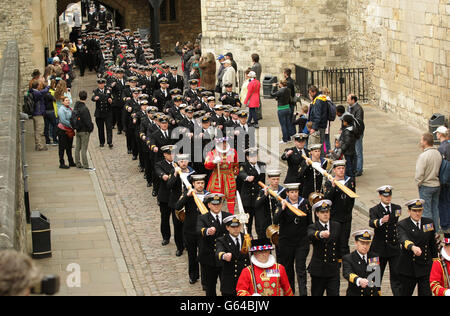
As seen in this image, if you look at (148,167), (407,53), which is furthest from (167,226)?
(407,53)

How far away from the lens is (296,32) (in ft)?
88.8

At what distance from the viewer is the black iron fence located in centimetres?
2494

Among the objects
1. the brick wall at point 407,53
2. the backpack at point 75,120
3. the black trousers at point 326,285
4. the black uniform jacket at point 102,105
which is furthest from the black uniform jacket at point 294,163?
the black uniform jacket at point 102,105

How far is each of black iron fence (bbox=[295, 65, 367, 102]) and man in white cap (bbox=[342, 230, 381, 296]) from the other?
15134 mm

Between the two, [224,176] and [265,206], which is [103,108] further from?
[265,206]

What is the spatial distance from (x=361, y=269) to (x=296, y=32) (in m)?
18.4

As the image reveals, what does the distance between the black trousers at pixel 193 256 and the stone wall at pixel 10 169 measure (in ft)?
7.38

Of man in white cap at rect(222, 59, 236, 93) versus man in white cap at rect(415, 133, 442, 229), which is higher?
man in white cap at rect(222, 59, 236, 93)

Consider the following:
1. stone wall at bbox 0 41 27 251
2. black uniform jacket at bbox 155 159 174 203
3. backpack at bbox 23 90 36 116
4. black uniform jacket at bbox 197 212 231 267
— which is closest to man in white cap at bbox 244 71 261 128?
backpack at bbox 23 90 36 116

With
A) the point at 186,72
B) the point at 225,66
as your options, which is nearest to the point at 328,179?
the point at 225,66

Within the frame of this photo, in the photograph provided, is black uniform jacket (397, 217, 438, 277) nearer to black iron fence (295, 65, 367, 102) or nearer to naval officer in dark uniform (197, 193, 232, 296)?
naval officer in dark uniform (197, 193, 232, 296)

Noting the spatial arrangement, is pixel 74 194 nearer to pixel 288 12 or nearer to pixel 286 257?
pixel 286 257

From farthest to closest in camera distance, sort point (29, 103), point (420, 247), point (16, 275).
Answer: point (29, 103)
point (420, 247)
point (16, 275)

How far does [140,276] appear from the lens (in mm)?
12289
